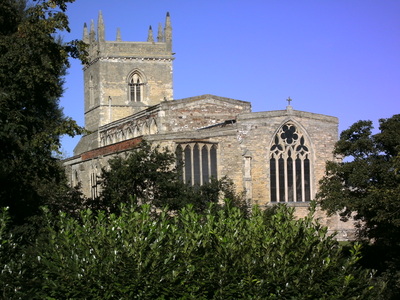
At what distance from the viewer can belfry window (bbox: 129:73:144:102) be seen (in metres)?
72.7

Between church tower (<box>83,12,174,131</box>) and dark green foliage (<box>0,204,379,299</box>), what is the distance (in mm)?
56690

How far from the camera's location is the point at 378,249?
35.8 m

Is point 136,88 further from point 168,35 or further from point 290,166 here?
point 290,166

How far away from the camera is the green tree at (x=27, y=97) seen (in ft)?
71.7

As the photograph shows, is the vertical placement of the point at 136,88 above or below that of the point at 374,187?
above

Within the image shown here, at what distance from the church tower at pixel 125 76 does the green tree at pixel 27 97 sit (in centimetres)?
4690

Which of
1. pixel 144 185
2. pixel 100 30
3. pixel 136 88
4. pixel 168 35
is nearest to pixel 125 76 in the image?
pixel 136 88

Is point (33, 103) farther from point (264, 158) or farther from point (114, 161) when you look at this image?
point (264, 158)

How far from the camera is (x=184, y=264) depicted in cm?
1404

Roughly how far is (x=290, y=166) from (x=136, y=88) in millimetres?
A: 28945

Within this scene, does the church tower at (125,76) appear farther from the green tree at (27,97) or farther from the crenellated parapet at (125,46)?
the green tree at (27,97)

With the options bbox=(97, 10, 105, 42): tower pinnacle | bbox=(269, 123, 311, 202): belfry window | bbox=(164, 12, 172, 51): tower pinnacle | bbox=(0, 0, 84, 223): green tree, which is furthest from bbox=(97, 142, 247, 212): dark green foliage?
bbox=(164, 12, 172, 51): tower pinnacle

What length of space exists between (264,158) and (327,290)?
3212 centimetres

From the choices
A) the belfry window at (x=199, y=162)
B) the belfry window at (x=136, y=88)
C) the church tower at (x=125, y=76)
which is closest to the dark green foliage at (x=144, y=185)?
the belfry window at (x=199, y=162)
